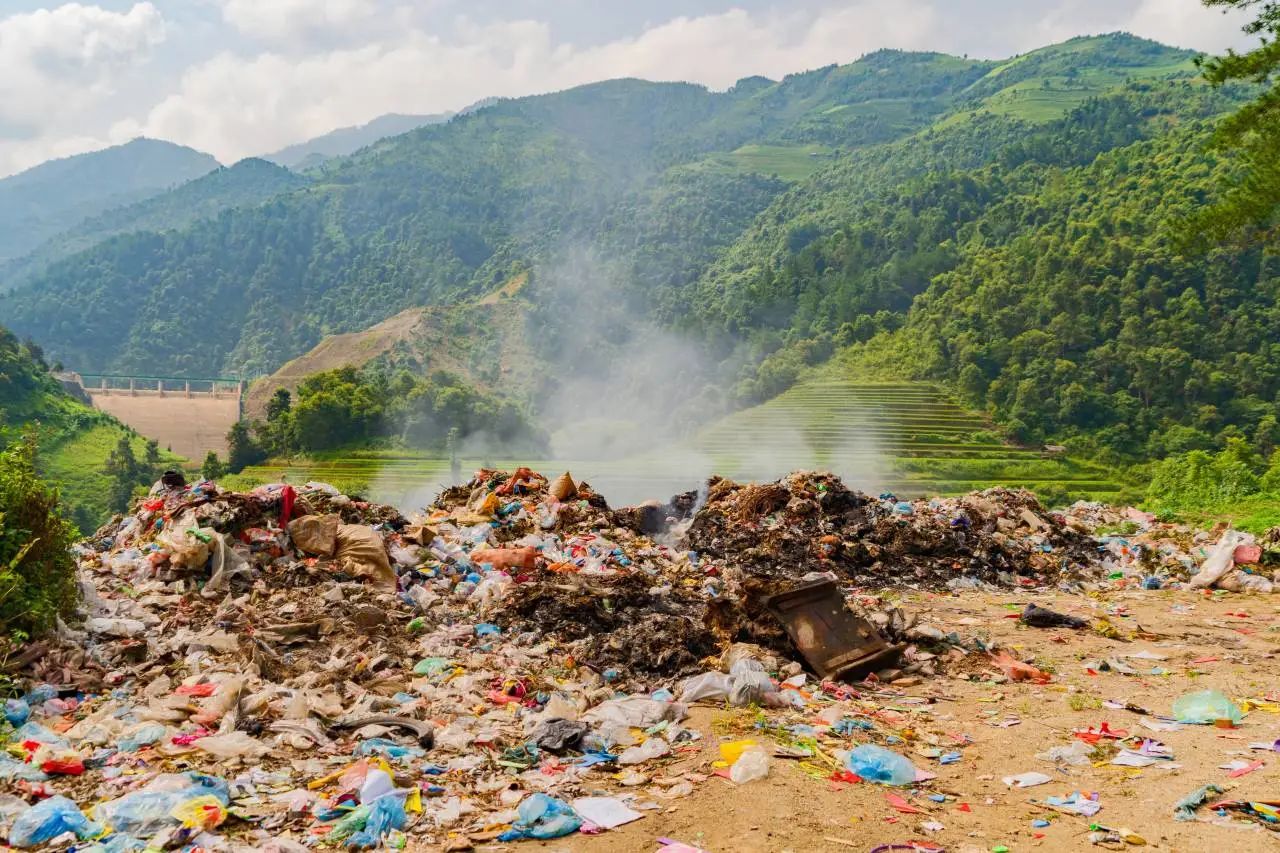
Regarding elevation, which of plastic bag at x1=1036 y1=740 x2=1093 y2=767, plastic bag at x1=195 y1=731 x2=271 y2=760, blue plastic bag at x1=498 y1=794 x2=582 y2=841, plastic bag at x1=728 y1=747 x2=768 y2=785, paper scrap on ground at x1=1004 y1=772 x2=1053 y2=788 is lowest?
plastic bag at x1=1036 y1=740 x2=1093 y2=767

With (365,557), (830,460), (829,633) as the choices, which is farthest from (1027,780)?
(830,460)

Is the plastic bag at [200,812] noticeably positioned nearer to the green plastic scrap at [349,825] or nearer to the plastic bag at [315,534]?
the green plastic scrap at [349,825]

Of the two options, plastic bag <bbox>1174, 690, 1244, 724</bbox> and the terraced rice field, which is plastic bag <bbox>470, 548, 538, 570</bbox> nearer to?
plastic bag <bbox>1174, 690, 1244, 724</bbox>

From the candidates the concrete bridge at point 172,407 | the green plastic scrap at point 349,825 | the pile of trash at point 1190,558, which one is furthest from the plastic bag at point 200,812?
the concrete bridge at point 172,407

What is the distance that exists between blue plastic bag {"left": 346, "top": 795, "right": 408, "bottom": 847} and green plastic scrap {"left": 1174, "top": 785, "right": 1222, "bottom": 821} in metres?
2.90

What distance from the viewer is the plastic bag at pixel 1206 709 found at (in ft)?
15.1

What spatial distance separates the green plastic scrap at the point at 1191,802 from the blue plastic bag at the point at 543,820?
2.26 metres

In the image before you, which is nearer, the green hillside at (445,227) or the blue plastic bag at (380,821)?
the blue plastic bag at (380,821)

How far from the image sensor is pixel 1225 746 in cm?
425

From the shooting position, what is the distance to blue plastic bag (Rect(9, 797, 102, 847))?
10.3 feet

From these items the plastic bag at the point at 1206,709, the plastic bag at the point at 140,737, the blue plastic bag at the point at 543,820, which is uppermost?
the plastic bag at the point at 140,737

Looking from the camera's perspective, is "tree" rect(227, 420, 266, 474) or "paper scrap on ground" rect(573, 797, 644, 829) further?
"tree" rect(227, 420, 266, 474)

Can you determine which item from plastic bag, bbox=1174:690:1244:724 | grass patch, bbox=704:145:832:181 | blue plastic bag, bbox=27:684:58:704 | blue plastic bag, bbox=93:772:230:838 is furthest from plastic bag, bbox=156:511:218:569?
grass patch, bbox=704:145:832:181

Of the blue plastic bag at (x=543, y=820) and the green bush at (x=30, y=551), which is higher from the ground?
the green bush at (x=30, y=551)
